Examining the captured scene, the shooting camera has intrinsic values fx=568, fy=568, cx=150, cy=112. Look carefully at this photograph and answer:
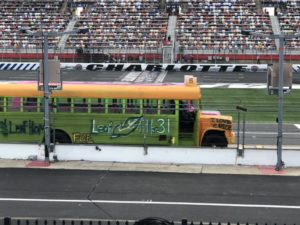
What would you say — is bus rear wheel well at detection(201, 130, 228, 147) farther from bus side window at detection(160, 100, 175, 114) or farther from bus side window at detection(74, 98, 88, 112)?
bus side window at detection(74, 98, 88, 112)

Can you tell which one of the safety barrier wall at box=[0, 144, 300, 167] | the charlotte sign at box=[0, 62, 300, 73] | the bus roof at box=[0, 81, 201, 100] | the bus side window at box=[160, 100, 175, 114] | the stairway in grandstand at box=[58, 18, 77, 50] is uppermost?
the stairway in grandstand at box=[58, 18, 77, 50]

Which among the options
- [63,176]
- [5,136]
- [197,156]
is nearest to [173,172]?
[197,156]

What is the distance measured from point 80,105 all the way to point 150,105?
2310 millimetres

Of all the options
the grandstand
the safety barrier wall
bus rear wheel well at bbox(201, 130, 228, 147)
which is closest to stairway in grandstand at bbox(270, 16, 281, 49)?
the grandstand

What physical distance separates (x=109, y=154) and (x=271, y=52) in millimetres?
38654

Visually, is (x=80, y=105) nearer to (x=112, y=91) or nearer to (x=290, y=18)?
(x=112, y=91)

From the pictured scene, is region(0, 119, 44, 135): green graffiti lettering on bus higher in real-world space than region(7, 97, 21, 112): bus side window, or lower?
lower

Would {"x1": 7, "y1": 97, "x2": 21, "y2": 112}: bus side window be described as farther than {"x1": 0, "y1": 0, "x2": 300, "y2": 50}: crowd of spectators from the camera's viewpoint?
No

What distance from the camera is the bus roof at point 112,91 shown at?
1867 cm

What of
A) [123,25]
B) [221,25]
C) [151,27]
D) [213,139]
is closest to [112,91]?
[213,139]

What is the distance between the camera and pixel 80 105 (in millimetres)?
18750

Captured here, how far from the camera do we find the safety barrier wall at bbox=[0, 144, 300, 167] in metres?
16.3

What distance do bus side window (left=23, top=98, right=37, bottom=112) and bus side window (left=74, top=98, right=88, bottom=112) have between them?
1338 mm

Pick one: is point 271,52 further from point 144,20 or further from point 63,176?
point 63,176
